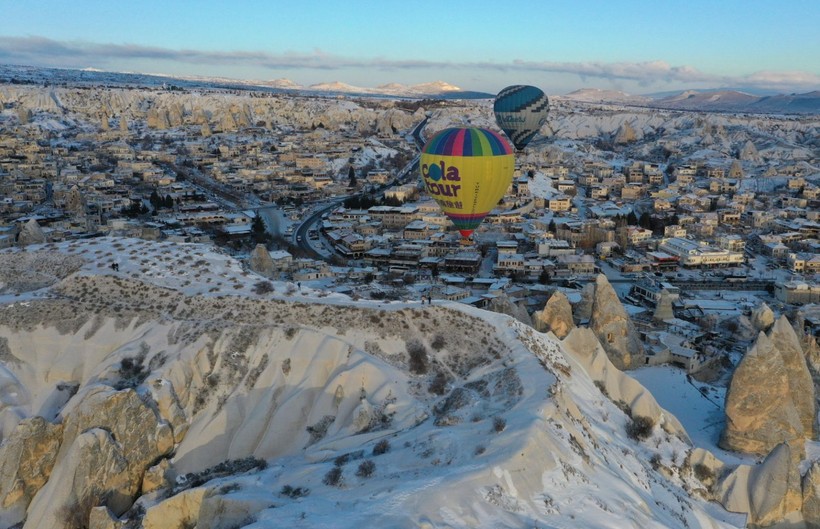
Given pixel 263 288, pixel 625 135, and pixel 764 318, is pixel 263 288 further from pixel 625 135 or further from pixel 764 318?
pixel 625 135

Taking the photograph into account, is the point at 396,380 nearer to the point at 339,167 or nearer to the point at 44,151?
the point at 339,167

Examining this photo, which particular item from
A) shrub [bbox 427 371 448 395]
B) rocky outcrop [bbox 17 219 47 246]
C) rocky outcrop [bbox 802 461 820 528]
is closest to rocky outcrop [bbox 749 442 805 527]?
rocky outcrop [bbox 802 461 820 528]

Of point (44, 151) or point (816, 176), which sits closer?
point (816, 176)

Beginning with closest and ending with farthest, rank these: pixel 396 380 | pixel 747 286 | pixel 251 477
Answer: pixel 251 477, pixel 396 380, pixel 747 286

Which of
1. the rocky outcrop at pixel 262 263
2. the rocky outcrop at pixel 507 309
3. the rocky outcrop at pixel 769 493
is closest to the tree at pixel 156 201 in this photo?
the rocky outcrop at pixel 262 263

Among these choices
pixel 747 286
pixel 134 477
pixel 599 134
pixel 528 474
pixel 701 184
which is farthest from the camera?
pixel 599 134

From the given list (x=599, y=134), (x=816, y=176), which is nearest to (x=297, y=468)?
(x=816, y=176)
